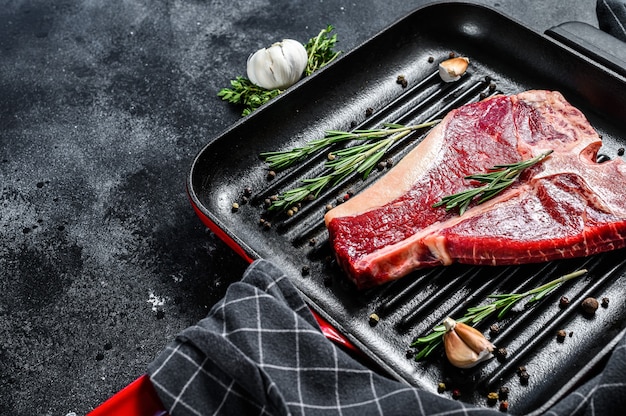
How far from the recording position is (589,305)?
Result: 8.45 feet

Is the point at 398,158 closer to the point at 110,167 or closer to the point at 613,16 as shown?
the point at 613,16

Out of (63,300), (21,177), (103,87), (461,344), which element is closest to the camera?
(461,344)

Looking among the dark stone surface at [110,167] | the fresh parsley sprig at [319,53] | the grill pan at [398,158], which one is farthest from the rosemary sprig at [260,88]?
the grill pan at [398,158]

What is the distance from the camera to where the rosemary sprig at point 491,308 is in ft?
8.15

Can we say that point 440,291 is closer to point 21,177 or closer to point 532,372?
point 532,372

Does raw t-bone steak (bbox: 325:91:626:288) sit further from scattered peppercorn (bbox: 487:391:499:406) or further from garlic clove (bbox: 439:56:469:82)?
scattered peppercorn (bbox: 487:391:499:406)

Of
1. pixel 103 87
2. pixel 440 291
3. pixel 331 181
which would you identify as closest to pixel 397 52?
pixel 331 181

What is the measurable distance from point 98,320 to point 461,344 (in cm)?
145

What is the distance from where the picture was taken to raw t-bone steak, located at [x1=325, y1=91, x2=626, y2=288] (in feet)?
8.68

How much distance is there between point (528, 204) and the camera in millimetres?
2732

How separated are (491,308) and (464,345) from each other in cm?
21

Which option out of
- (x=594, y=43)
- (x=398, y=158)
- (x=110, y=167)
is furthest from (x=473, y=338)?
(x=110, y=167)

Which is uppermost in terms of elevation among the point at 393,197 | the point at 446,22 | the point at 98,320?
the point at 446,22

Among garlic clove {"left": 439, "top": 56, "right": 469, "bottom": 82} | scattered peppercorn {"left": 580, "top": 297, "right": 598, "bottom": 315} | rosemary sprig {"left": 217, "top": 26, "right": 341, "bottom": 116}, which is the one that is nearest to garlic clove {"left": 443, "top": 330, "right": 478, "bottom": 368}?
scattered peppercorn {"left": 580, "top": 297, "right": 598, "bottom": 315}
